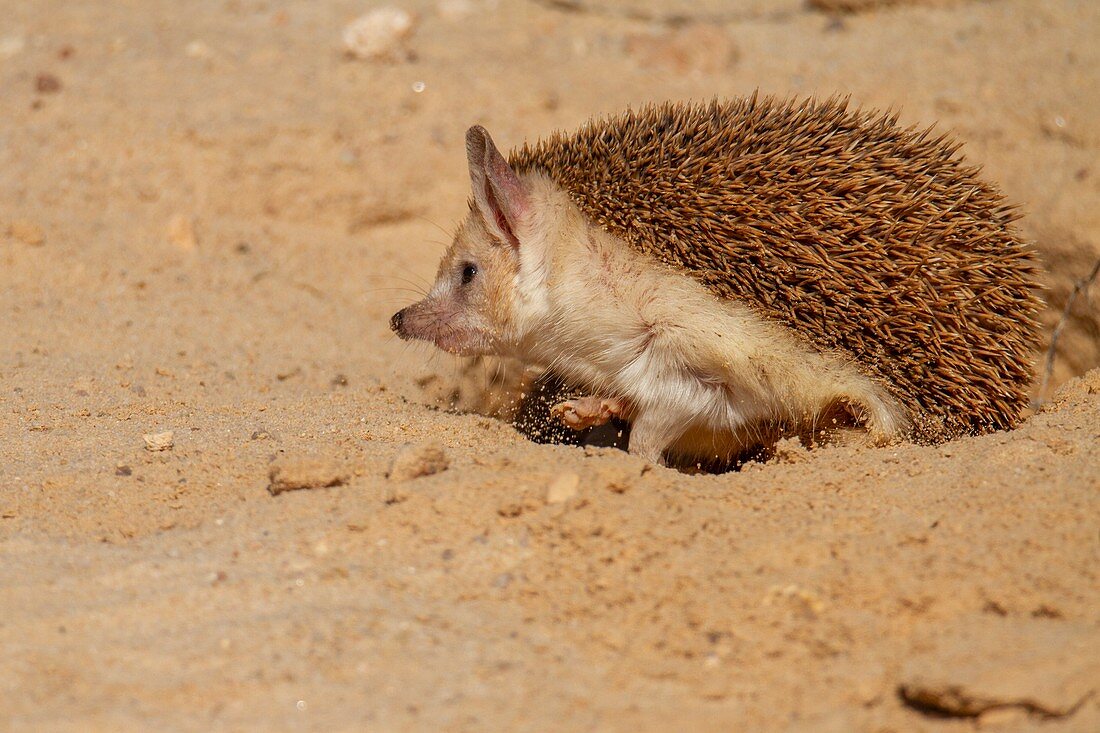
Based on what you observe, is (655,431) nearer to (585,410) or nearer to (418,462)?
(585,410)

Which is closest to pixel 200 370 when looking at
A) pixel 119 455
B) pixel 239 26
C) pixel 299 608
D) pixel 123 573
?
pixel 119 455

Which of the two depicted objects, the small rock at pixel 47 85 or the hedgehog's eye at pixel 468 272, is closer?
the hedgehog's eye at pixel 468 272

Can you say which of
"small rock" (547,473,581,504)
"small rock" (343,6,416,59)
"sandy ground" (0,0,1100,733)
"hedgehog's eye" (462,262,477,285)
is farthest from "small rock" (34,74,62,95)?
"small rock" (547,473,581,504)

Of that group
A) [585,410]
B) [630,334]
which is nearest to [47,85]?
[585,410]

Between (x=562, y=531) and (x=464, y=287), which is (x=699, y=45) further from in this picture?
(x=562, y=531)

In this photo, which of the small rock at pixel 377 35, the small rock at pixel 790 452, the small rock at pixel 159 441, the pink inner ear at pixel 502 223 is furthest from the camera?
the small rock at pixel 377 35

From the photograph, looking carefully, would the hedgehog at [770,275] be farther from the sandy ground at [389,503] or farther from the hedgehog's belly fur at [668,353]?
the sandy ground at [389,503]

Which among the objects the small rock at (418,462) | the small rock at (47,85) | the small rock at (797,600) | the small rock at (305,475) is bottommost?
the small rock at (47,85)

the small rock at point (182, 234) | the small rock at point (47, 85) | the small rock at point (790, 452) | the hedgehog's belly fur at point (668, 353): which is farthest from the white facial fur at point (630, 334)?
the small rock at point (47, 85)
